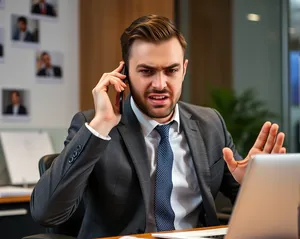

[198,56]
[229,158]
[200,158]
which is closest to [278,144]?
[229,158]

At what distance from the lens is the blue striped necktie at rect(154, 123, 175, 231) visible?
7.14 ft

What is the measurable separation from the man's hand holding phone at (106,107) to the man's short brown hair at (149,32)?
6.1 inches

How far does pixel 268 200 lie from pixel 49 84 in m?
2.82

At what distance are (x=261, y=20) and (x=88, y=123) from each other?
11.4 ft

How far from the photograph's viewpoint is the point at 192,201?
229cm

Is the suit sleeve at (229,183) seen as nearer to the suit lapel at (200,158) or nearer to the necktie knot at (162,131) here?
the suit lapel at (200,158)

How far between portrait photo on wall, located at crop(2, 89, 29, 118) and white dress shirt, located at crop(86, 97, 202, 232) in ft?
5.77

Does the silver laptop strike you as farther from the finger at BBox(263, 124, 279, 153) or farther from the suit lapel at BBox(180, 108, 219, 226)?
the suit lapel at BBox(180, 108, 219, 226)

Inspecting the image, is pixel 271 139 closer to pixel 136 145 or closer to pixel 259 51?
pixel 136 145

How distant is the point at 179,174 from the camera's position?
2.30 meters

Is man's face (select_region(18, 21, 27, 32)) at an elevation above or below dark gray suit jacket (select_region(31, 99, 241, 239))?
above

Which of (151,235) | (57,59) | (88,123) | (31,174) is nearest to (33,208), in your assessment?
(88,123)

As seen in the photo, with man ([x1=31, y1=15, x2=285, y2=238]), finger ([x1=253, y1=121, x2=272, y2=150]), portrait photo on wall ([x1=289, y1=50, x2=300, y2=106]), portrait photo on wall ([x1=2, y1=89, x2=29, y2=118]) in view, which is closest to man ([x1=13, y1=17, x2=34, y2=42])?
portrait photo on wall ([x1=2, y1=89, x2=29, y2=118])

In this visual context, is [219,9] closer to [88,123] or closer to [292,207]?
[88,123]
